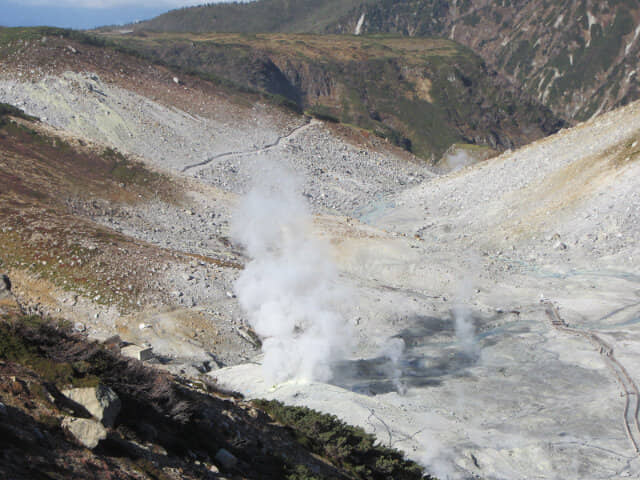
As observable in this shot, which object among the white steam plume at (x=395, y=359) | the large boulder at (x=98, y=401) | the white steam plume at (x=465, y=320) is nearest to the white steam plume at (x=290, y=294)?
the white steam plume at (x=395, y=359)

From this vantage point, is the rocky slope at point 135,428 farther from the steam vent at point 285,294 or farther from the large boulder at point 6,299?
the large boulder at point 6,299

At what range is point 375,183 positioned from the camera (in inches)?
1992

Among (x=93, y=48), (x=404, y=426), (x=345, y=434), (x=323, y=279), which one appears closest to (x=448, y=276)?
(x=323, y=279)

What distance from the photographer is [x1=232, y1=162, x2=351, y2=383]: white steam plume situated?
17.3m

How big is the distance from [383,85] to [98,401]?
353 ft

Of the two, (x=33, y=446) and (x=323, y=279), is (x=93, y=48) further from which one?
(x=33, y=446)

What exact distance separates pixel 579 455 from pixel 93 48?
55.5 m

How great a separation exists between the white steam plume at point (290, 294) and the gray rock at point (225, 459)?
260 inches

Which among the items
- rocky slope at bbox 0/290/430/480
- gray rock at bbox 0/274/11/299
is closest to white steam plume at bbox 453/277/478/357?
rocky slope at bbox 0/290/430/480

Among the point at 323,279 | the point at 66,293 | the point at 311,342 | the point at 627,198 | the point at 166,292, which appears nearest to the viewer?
the point at 311,342

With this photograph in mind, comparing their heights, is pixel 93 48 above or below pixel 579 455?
above

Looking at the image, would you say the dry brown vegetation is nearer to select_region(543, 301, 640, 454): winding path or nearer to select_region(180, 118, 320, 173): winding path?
Answer: select_region(180, 118, 320, 173): winding path

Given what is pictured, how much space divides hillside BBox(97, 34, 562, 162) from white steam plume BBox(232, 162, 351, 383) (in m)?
66.0

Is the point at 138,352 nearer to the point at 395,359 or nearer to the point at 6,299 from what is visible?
the point at 6,299
